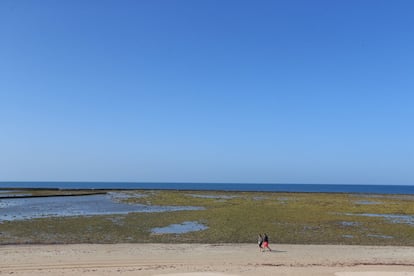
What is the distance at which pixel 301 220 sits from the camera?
39344 millimetres

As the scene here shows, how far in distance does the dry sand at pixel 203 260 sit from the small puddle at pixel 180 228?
6.14 m

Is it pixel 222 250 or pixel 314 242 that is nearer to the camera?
pixel 222 250

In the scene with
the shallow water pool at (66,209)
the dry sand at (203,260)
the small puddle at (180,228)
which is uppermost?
the dry sand at (203,260)

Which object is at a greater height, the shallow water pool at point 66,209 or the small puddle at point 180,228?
the small puddle at point 180,228

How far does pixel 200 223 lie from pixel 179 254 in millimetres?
14240

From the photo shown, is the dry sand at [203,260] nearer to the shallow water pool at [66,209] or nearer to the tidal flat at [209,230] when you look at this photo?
the tidal flat at [209,230]

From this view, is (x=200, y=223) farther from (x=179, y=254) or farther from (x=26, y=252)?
(x=26, y=252)

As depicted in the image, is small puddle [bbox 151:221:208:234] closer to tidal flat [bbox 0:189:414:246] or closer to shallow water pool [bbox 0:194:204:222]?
tidal flat [bbox 0:189:414:246]

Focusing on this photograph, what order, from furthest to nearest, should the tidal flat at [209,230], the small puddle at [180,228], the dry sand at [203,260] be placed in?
the small puddle at [180,228] → the tidal flat at [209,230] → the dry sand at [203,260]

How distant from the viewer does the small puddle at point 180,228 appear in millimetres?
31202

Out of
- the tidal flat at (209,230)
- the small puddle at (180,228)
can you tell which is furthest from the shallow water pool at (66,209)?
the small puddle at (180,228)

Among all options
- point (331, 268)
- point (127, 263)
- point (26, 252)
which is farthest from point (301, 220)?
point (26, 252)

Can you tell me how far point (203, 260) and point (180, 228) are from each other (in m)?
12.7

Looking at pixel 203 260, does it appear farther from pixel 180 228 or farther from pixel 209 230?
pixel 180 228
